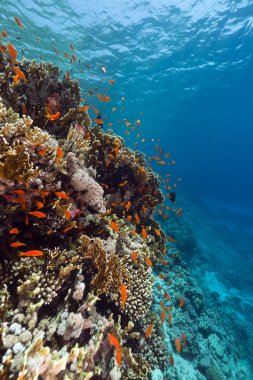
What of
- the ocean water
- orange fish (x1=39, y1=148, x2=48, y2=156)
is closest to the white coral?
orange fish (x1=39, y1=148, x2=48, y2=156)

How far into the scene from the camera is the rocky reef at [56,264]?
3.27 m

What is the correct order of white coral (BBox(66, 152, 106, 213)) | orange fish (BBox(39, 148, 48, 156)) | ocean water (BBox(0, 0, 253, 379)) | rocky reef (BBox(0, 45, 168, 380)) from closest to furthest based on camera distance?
1. rocky reef (BBox(0, 45, 168, 380))
2. orange fish (BBox(39, 148, 48, 156))
3. white coral (BBox(66, 152, 106, 213))
4. ocean water (BBox(0, 0, 253, 379))

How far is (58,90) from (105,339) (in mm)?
6236

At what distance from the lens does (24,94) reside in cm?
629

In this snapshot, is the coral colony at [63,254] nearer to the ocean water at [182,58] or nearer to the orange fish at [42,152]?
the orange fish at [42,152]

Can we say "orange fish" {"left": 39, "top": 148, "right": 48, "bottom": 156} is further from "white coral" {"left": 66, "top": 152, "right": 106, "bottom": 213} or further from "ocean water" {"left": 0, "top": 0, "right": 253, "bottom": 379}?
"ocean water" {"left": 0, "top": 0, "right": 253, "bottom": 379}

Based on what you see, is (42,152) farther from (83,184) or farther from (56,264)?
(56,264)

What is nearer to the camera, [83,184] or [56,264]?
[56,264]

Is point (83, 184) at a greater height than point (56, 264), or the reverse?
point (83, 184)

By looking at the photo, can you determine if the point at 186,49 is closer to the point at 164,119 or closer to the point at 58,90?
the point at 58,90

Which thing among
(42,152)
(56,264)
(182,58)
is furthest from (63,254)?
(182,58)

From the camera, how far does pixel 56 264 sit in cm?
409

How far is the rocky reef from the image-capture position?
10.7ft

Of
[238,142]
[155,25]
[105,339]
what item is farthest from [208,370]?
[238,142]
